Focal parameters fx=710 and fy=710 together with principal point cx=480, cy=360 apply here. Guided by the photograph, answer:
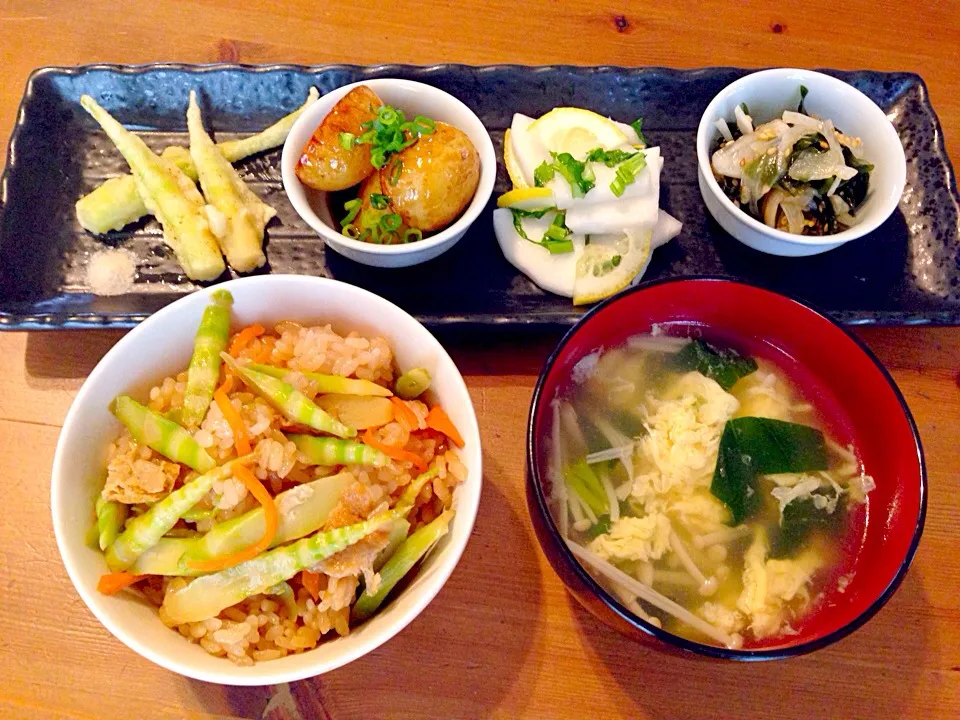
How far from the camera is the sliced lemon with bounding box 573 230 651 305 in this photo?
147cm

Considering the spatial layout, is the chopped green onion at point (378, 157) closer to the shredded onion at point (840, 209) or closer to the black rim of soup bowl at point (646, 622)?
the black rim of soup bowl at point (646, 622)

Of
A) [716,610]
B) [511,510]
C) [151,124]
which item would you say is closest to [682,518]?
[716,610]

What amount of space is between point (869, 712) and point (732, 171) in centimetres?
109

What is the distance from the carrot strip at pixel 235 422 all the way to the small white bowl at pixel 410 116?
47 centimetres

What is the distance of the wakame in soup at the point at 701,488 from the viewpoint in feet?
3.59

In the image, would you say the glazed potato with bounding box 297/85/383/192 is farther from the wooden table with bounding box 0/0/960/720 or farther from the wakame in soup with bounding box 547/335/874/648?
the wakame in soup with bounding box 547/335/874/648

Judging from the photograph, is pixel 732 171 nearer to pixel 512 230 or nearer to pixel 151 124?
pixel 512 230

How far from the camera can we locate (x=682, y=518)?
1138mm

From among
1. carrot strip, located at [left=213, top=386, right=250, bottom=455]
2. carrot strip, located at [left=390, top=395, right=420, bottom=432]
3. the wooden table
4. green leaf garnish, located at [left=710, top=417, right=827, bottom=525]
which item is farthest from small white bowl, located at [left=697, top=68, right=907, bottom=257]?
carrot strip, located at [left=213, top=386, right=250, bottom=455]

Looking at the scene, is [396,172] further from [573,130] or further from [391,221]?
[573,130]

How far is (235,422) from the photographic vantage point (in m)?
1.02

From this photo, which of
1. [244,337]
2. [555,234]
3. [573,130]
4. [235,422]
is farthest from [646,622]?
[573,130]

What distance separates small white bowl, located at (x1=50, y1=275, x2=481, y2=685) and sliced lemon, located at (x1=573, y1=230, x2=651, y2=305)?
50cm

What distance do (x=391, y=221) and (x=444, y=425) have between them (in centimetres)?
52
